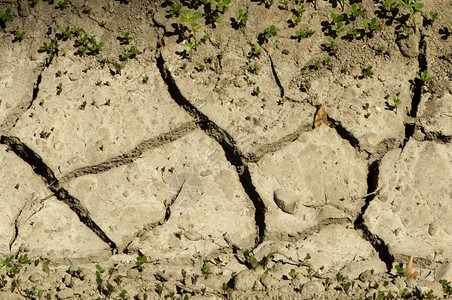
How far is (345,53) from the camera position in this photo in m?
3.77

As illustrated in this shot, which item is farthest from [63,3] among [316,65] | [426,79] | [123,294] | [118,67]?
[426,79]

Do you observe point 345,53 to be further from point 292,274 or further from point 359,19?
point 292,274

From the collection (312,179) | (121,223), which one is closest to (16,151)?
(121,223)

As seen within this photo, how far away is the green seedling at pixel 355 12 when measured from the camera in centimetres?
378

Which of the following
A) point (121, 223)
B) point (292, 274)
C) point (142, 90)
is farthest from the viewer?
point (142, 90)

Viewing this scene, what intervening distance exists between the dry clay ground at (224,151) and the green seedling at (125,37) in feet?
0.14

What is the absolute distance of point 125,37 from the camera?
3.76 meters

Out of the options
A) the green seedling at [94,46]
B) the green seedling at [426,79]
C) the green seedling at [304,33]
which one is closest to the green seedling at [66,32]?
the green seedling at [94,46]

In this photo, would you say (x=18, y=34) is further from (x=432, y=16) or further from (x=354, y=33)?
(x=432, y=16)

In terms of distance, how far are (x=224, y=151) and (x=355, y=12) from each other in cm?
117

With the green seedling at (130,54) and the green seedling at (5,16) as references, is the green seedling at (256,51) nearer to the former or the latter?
the green seedling at (130,54)

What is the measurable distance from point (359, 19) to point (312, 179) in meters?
1.08

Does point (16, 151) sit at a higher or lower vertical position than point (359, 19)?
higher

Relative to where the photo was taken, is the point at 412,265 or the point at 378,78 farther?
the point at 378,78
